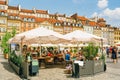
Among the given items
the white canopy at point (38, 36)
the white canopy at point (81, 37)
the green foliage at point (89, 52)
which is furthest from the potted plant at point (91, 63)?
the white canopy at point (38, 36)

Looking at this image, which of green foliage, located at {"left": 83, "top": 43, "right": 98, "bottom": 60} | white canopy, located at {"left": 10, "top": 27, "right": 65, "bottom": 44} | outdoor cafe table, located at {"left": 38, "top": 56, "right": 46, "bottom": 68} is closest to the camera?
green foliage, located at {"left": 83, "top": 43, "right": 98, "bottom": 60}

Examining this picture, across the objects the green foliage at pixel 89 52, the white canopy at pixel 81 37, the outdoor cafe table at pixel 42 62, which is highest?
the white canopy at pixel 81 37

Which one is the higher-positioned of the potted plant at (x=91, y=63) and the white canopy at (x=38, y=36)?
the white canopy at (x=38, y=36)

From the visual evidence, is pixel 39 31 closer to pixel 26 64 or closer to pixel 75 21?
pixel 26 64

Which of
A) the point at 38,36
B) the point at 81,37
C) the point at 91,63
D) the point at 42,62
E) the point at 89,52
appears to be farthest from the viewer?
the point at 42,62

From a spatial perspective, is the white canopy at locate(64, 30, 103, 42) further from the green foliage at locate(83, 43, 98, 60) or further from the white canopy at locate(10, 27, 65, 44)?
the green foliage at locate(83, 43, 98, 60)

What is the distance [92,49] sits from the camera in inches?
594

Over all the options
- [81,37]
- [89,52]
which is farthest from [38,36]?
[81,37]

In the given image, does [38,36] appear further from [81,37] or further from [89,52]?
[81,37]

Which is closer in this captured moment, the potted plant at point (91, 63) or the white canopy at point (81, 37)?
the potted plant at point (91, 63)

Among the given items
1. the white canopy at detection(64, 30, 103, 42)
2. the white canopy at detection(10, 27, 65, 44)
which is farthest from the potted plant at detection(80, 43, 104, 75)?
the white canopy at detection(10, 27, 65, 44)

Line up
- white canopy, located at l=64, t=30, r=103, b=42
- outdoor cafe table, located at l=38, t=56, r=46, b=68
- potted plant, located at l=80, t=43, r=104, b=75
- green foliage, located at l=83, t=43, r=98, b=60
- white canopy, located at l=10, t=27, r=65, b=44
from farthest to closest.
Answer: outdoor cafe table, located at l=38, t=56, r=46, b=68
white canopy, located at l=64, t=30, r=103, b=42
white canopy, located at l=10, t=27, r=65, b=44
green foliage, located at l=83, t=43, r=98, b=60
potted plant, located at l=80, t=43, r=104, b=75

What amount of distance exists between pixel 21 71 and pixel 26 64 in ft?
4.75

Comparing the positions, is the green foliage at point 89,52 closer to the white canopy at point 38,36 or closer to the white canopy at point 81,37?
the white canopy at point 38,36
